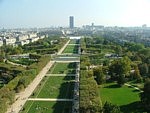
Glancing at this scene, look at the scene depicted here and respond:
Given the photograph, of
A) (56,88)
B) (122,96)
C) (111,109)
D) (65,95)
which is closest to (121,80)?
(122,96)

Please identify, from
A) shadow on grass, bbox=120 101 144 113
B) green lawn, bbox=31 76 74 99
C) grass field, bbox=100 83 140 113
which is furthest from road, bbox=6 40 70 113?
shadow on grass, bbox=120 101 144 113

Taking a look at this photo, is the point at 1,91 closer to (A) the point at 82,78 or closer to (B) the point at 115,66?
(A) the point at 82,78

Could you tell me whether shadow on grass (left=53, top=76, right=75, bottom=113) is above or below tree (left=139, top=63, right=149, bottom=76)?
below

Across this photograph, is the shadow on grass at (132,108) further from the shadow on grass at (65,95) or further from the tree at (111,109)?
the shadow on grass at (65,95)

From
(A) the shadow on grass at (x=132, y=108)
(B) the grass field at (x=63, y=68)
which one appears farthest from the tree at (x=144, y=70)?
(A) the shadow on grass at (x=132, y=108)

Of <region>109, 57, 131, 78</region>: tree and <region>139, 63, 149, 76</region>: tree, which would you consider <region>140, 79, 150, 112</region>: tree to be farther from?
<region>139, 63, 149, 76</region>: tree

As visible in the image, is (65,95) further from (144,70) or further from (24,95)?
(144,70)

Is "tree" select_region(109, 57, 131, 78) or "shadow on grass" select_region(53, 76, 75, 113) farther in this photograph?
"tree" select_region(109, 57, 131, 78)

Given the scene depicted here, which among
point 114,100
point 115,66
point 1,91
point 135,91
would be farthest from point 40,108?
point 115,66
